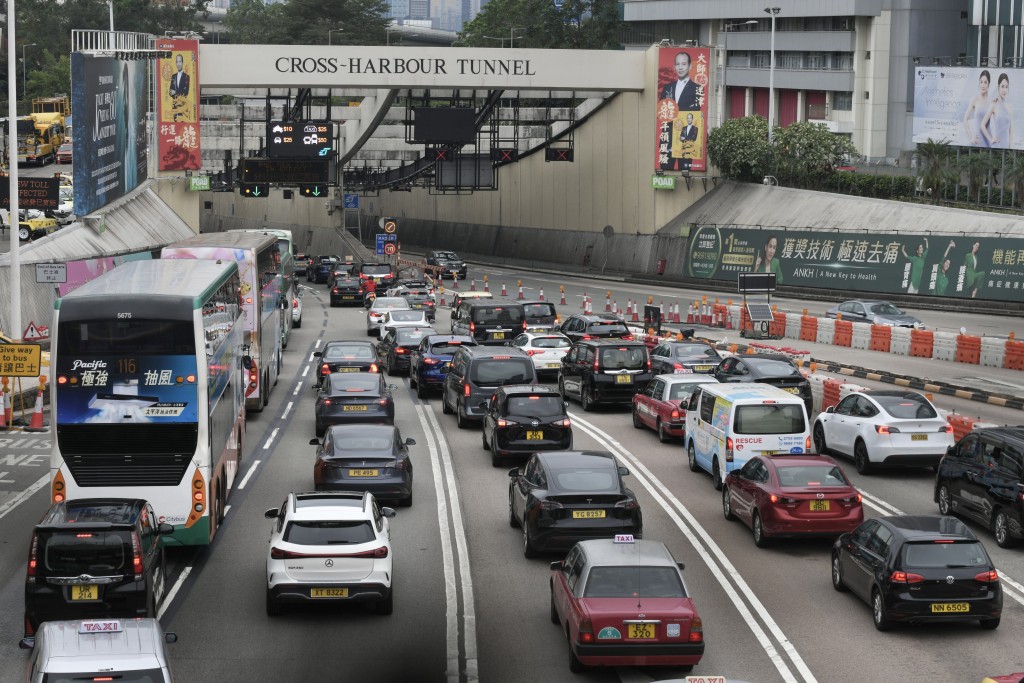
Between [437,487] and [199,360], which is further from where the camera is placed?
[437,487]

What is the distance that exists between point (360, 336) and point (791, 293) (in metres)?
21.2

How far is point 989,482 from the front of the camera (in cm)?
1997

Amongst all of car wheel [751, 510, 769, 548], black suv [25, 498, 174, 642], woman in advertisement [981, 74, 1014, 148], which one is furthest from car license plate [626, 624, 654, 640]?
woman in advertisement [981, 74, 1014, 148]

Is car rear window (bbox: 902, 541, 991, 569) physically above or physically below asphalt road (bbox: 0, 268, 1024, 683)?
above

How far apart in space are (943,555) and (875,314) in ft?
109

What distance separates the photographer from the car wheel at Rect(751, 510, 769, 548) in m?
19.7

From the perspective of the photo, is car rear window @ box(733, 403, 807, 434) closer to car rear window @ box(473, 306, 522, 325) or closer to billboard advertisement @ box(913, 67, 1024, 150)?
car rear window @ box(473, 306, 522, 325)

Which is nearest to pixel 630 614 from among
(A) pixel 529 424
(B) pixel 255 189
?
(A) pixel 529 424

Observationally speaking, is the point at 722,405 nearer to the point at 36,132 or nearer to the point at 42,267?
the point at 42,267

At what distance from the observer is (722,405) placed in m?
23.5

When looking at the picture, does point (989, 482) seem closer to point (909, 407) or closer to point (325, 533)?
point (909, 407)

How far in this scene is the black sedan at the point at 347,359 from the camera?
3362 centimetres

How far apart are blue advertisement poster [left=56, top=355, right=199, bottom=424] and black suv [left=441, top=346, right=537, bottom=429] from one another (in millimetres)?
12491

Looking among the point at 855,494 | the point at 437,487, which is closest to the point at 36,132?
the point at 437,487
